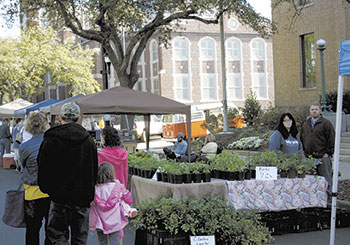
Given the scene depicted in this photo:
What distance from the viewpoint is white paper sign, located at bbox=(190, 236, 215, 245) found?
544cm

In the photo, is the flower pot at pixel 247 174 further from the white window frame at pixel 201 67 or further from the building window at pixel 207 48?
the building window at pixel 207 48

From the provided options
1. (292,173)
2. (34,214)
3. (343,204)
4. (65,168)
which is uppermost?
(65,168)

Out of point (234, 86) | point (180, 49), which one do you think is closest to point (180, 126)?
point (180, 49)

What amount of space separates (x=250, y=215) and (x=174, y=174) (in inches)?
61.1

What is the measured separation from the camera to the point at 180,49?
46.1 m

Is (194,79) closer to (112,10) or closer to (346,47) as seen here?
(112,10)

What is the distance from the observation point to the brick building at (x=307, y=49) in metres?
23.1

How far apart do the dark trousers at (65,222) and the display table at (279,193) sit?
114 inches

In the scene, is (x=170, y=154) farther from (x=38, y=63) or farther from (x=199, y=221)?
(x=38, y=63)

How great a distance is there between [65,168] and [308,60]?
71.4 feet

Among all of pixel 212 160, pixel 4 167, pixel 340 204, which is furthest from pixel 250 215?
A: pixel 4 167

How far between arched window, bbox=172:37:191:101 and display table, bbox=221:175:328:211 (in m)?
37.7

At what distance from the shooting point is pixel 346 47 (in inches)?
249

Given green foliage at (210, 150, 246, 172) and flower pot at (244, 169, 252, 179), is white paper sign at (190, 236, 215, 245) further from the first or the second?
flower pot at (244, 169, 252, 179)
